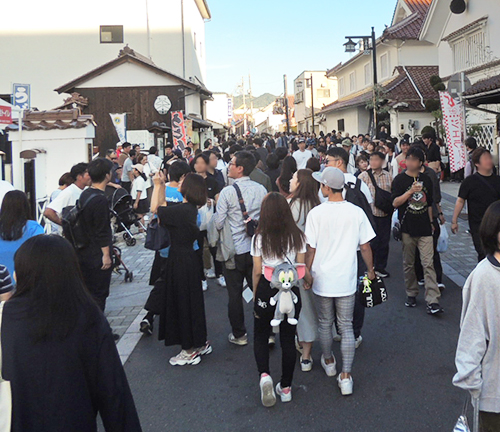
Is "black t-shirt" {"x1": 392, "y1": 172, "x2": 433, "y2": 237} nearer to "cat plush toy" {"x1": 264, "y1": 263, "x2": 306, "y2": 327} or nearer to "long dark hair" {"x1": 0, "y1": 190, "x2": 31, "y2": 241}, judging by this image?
"cat plush toy" {"x1": 264, "y1": 263, "x2": 306, "y2": 327}

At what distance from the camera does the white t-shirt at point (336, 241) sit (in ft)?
14.9

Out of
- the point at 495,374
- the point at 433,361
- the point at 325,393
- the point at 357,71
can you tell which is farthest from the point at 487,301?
the point at 357,71

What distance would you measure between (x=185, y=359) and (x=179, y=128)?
2024 centimetres

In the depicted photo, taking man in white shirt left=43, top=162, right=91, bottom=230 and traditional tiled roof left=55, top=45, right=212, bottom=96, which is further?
traditional tiled roof left=55, top=45, right=212, bottom=96

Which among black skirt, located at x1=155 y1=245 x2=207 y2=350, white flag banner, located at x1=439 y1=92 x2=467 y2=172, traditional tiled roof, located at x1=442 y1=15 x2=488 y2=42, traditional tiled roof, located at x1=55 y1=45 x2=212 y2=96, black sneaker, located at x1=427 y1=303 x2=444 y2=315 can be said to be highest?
traditional tiled roof, located at x1=55 y1=45 x2=212 y2=96

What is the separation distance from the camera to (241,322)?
5773 mm

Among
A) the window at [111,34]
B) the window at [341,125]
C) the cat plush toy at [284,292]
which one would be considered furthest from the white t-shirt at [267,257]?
the window at [111,34]

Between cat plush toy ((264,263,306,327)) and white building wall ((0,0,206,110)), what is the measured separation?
3410cm

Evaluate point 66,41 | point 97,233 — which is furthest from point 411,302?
point 66,41

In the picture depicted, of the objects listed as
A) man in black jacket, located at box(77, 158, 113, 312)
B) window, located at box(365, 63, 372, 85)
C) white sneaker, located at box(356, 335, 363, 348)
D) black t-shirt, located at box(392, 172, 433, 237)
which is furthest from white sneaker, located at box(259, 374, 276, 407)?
window, located at box(365, 63, 372, 85)

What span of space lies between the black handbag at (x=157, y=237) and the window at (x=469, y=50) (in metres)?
15.7

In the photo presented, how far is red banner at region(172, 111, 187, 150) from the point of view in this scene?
24500mm

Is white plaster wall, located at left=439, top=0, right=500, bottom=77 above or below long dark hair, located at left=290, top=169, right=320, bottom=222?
above

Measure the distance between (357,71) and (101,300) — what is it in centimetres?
3287
